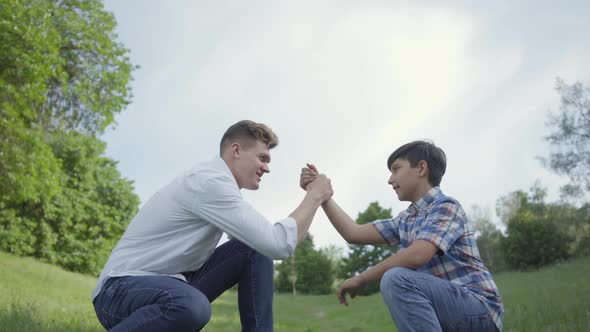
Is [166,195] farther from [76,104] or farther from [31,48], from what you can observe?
[76,104]

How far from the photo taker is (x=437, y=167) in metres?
3.75

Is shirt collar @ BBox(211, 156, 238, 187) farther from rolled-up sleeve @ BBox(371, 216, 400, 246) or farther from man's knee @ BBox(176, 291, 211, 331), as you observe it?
rolled-up sleeve @ BBox(371, 216, 400, 246)

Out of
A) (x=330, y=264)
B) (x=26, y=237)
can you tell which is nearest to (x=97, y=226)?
(x=26, y=237)

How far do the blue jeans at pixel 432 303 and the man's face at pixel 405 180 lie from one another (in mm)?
786

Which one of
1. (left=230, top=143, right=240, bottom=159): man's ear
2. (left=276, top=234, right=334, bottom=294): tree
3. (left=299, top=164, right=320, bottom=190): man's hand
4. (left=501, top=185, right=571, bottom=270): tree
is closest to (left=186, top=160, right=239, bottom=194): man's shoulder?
(left=230, top=143, right=240, bottom=159): man's ear

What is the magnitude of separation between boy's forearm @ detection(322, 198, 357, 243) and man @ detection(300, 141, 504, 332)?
59 cm

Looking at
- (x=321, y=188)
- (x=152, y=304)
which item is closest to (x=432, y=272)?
(x=321, y=188)

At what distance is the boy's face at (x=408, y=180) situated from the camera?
3.70 m

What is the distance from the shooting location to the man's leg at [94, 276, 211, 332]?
9.09 feet

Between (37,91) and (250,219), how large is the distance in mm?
12502

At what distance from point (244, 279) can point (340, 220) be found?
1123 millimetres

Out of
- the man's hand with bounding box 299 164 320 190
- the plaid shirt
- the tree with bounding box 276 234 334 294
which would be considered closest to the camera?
the plaid shirt

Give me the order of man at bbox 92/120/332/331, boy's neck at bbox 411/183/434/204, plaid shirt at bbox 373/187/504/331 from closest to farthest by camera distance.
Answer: man at bbox 92/120/332/331 < plaid shirt at bbox 373/187/504/331 < boy's neck at bbox 411/183/434/204

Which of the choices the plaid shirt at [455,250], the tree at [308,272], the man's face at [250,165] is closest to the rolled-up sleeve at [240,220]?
the man's face at [250,165]
